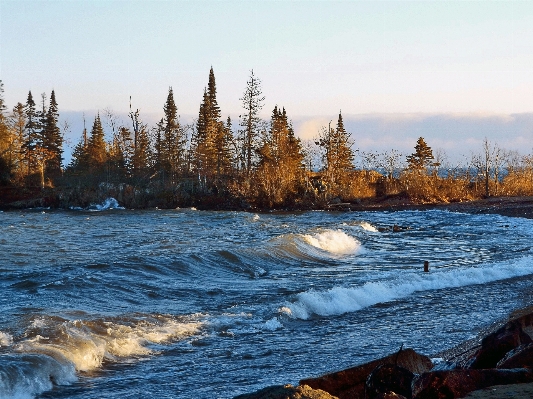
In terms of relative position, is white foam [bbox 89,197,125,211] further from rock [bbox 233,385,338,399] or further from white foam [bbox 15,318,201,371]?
rock [bbox 233,385,338,399]

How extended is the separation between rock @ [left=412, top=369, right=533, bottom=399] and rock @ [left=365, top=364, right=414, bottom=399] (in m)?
0.29

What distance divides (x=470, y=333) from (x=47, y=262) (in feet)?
40.6

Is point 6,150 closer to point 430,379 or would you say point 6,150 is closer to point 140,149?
point 140,149

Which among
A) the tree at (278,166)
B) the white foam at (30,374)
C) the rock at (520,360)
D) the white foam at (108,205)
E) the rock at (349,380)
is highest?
the tree at (278,166)

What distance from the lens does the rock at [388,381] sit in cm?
539

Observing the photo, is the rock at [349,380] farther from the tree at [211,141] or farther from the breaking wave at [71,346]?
the tree at [211,141]

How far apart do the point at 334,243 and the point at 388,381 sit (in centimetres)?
1929

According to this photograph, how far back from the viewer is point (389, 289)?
558 inches

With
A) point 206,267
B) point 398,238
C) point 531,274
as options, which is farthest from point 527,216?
point 206,267

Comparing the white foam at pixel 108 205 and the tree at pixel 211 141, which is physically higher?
the tree at pixel 211 141

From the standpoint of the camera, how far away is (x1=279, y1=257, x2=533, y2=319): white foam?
1242 centimetres

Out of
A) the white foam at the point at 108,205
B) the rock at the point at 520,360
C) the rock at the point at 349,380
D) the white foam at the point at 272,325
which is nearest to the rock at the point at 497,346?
the rock at the point at 520,360

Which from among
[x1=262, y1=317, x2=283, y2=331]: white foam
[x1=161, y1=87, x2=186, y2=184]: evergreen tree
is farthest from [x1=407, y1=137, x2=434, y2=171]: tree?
[x1=262, y1=317, x2=283, y2=331]: white foam

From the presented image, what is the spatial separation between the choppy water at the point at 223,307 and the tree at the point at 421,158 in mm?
36180
